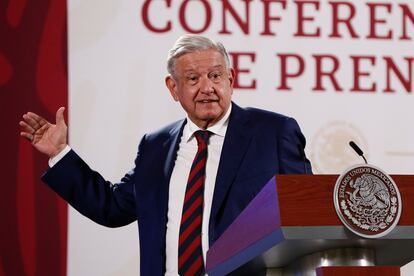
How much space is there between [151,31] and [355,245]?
2.26 m

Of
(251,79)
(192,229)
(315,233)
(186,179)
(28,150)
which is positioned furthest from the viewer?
(251,79)

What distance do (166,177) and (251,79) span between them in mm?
1160

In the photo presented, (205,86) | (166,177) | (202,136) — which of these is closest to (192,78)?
(205,86)

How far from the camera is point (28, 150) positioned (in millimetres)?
3320

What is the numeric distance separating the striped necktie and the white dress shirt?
0.05ft

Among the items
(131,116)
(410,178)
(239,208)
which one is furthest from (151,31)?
(410,178)

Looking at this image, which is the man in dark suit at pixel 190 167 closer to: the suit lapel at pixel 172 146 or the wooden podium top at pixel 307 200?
the suit lapel at pixel 172 146

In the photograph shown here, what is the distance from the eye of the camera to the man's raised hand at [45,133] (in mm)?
2514

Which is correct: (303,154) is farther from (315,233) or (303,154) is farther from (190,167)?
(315,233)

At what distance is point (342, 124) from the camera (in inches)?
138

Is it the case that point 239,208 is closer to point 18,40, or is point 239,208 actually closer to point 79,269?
point 79,269

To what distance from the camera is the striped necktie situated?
7.25 ft

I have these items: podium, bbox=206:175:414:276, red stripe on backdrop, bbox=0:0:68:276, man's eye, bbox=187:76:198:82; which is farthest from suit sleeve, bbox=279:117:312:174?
red stripe on backdrop, bbox=0:0:68:276

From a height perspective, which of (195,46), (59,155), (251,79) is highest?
(251,79)
